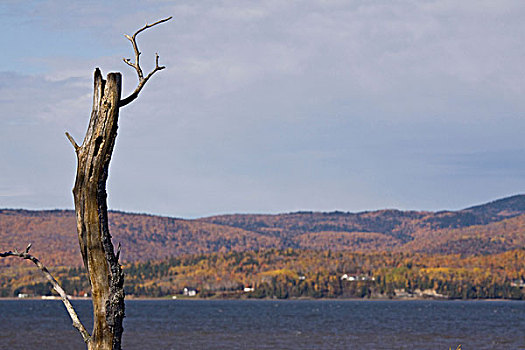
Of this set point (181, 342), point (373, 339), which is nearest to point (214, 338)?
point (181, 342)

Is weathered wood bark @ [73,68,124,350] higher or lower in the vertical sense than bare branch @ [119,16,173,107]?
lower

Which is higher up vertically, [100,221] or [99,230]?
[100,221]

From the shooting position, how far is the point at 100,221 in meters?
10.6

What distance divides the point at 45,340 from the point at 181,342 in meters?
18.8

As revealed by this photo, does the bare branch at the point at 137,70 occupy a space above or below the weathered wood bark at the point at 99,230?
above

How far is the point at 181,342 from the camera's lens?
330 ft

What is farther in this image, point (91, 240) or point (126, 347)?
point (126, 347)

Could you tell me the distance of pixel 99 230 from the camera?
10570 millimetres

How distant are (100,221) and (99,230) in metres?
0.12

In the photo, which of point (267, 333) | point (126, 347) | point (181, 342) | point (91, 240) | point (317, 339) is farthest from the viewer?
point (267, 333)

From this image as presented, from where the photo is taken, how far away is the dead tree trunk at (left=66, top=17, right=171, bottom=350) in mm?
10562

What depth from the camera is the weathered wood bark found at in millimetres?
10562

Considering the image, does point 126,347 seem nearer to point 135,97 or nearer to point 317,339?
point 317,339

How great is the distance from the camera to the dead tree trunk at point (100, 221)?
34.7 feet
